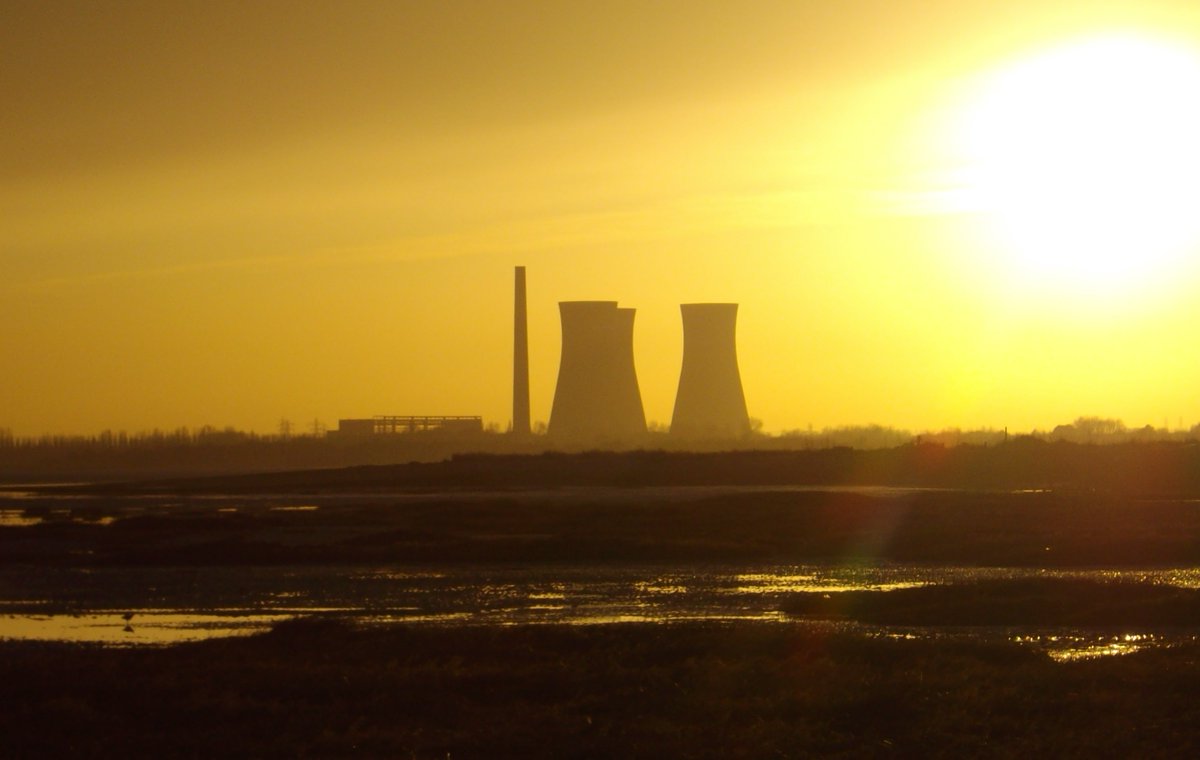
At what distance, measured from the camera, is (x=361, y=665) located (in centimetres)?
1305

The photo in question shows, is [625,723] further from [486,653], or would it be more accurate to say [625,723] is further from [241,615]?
[241,615]

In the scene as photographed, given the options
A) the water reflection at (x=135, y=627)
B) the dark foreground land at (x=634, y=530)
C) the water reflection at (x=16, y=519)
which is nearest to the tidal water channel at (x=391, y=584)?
the water reflection at (x=135, y=627)

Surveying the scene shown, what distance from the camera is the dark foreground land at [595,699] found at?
1011cm

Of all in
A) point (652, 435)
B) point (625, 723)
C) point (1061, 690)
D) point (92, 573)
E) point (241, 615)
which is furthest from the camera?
point (652, 435)

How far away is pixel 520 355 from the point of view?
82.9 metres

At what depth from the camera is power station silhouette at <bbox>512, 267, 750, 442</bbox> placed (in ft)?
249

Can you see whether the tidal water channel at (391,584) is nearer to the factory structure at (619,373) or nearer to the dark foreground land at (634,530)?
the dark foreground land at (634,530)

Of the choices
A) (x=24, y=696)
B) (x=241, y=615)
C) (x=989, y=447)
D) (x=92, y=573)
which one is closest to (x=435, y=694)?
(x=24, y=696)

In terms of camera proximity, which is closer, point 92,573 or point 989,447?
point 92,573

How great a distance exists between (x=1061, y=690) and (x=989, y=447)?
146 feet

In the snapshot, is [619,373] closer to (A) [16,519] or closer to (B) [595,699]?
(A) [16,519]

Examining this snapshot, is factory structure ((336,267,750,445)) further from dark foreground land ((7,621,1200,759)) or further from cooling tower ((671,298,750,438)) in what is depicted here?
dark foreground land ((7,621,1200,759))

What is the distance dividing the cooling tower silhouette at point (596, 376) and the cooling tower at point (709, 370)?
286 cm

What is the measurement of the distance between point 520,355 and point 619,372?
22.3ft
